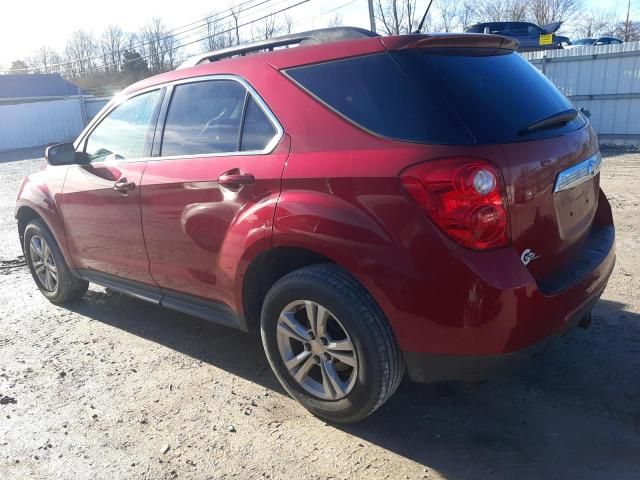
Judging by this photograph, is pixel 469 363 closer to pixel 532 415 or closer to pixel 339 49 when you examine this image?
pixel 532 415

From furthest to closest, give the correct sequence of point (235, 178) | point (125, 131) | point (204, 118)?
point (125, 131)
point (204, 118)
point (235, 178)

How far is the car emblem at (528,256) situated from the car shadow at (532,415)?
83 cm

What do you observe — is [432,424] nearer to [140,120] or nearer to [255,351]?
[255,351]

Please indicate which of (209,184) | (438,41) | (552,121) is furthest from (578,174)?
(209,184)

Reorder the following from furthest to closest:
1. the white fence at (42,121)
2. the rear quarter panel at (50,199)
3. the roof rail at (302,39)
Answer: the white fence at (42,121) → the rear quarter panel at (50,199) → the roof rail at (302,39)

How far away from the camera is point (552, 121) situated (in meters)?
2.64

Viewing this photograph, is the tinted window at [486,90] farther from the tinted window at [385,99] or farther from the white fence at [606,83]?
the white fence at [606,83]

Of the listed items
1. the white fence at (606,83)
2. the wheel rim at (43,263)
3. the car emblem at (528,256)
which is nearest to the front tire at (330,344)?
the car emblem at (528,256)

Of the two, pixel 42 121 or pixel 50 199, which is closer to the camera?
pixel 50 199

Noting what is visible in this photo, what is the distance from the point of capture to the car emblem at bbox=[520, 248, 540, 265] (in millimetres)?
2338

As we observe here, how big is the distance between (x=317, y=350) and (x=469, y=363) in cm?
78

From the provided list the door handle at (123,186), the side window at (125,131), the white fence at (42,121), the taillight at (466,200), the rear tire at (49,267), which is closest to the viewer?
the taillight at (466,200)

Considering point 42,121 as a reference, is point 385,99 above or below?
above

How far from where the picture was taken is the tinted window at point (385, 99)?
2.35m
